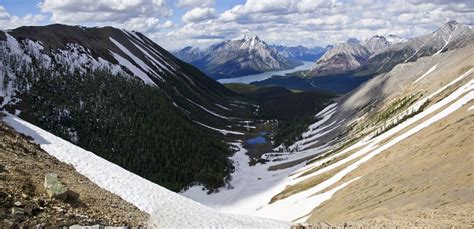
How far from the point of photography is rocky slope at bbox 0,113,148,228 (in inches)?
607

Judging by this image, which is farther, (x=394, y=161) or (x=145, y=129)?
(x=145, y=129)

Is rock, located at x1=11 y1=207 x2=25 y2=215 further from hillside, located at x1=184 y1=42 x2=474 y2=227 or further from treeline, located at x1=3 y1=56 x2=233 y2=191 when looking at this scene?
treeline, located at x1=3 y1=56 x2=233 y2=191

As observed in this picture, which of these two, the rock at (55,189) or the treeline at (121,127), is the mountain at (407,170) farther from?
the treeline at (121,127)

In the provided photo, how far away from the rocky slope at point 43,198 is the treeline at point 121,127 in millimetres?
77787

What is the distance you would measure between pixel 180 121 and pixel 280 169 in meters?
40.9

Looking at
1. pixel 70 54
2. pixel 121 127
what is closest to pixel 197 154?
pixel 121 127

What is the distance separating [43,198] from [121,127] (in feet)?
341

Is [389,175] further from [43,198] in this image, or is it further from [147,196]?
[43,198]

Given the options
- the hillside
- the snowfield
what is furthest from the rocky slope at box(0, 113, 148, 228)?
the hillside

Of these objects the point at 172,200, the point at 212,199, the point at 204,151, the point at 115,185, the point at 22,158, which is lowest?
the point at 212,199

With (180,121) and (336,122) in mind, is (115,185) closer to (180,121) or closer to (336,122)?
(180,121)

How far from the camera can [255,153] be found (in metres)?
152

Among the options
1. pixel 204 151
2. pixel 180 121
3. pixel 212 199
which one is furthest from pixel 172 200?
pixel 180 121

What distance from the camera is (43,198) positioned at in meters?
17.8
